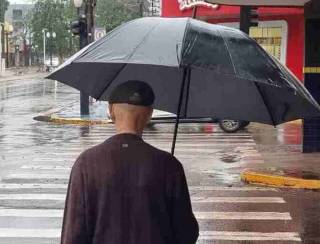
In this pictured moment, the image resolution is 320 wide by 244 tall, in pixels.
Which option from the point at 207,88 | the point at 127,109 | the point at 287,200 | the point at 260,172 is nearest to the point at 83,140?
the point at 260,172

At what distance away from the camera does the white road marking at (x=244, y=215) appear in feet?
28.0

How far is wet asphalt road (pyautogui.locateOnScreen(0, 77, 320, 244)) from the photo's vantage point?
7849 millimetres

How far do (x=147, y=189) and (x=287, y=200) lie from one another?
6.89 m

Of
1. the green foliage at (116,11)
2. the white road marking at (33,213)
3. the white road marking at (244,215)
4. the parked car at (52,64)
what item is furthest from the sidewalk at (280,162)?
the parked car at (52,64)

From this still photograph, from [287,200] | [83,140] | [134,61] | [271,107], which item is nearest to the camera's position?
[134,61]

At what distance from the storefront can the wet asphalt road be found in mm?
6983

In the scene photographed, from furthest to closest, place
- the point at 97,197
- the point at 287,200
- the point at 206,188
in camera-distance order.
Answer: the point at 206,188
the point at 287,200
the point at 97,197

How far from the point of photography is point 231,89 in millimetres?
4395

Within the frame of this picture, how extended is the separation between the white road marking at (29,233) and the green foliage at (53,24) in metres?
77.6

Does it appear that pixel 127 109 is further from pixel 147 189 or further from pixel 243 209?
pixel 243 209

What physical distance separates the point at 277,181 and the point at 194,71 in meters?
6.54

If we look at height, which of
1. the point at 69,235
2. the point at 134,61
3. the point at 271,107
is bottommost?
the point at 69,235

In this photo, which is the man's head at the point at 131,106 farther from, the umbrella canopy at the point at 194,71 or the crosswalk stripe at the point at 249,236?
the crosswalk stripe at the point at 249,236

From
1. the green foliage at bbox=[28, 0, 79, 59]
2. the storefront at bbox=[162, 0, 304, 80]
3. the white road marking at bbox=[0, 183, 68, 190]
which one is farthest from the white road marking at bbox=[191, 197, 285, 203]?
the green foliage at bbox=[28, 0, 79, 59]
